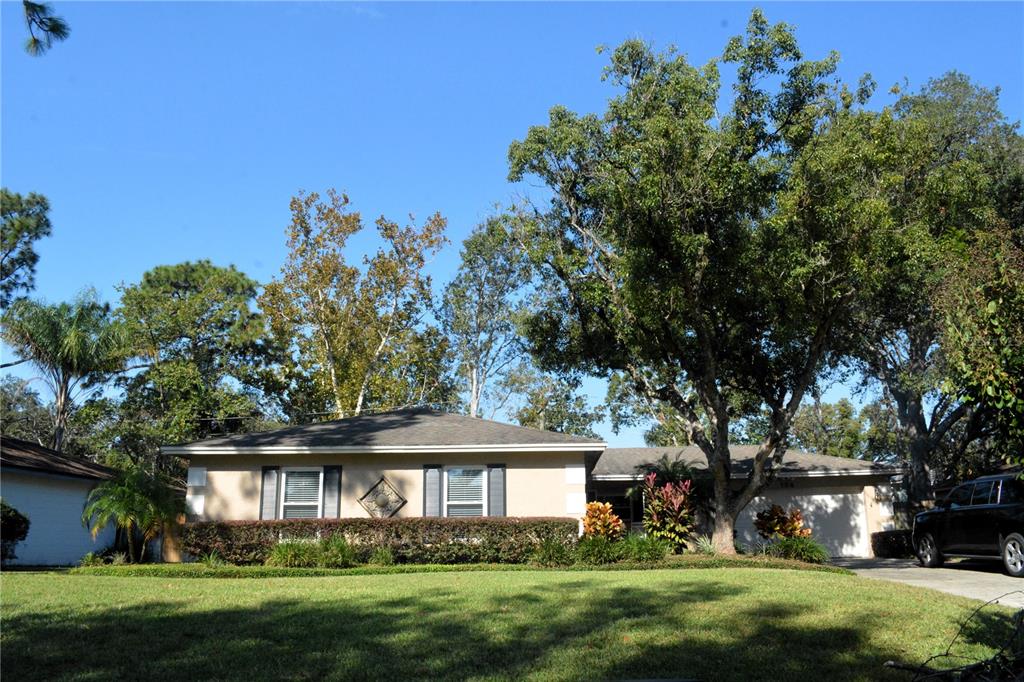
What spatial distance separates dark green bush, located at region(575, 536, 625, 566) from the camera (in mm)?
15258

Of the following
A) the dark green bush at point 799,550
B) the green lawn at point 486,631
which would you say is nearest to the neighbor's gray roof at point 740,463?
the dark green bush at point 799,550

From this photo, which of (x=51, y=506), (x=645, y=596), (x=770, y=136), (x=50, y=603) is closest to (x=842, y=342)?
(x=770, y=136)

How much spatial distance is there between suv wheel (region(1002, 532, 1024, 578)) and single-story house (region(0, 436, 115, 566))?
2111cm

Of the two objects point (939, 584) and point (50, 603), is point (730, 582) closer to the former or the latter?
point (939, 584)

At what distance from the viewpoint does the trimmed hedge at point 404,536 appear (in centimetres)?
1697

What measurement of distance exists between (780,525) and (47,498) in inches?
731

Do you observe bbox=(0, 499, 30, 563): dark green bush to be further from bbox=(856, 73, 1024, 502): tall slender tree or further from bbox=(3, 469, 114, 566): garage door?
bbox=(856, 73, 1024, 502): tall slender tree

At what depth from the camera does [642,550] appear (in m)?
15.8

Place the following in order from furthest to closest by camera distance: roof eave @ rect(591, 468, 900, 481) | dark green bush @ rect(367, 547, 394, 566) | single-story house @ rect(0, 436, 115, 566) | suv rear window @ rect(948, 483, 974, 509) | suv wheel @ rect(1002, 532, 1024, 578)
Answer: roof eave @ rect(591, 468, 900, 481)
single-story house @ rect(0, 436, 115, 566)
dark green bush @ rect(367, 547, 394, 566)
suv rear window @ rect(948, 483, 974, 509)
suv wheel @ rect(1002, 532, 1024, 578)

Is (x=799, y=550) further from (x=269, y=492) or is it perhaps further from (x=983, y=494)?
(x=269, y=492)

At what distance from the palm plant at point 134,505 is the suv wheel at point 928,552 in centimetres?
1656

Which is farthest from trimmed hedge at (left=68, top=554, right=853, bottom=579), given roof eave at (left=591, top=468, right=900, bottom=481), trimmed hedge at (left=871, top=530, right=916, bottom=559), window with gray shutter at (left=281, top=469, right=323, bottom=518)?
trimmed hedge at (left=871, top=530, right=916, bottom=559)

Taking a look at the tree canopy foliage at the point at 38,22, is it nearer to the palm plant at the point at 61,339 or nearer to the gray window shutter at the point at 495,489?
the gray window shutter at the point at 495,489

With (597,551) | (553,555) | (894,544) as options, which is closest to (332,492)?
(553,555)
